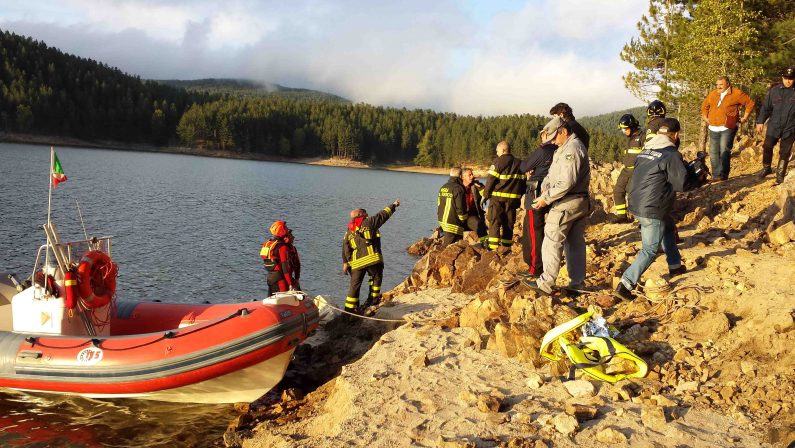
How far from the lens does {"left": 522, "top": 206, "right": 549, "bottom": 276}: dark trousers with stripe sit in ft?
21.2

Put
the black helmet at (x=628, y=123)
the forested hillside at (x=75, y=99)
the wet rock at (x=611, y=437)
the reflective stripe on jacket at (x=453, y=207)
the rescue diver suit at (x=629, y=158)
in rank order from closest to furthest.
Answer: the wet rock at (x=611, y=437), the black helmet at (x=628, y=123), the rescue diver suit at (x=629, y=158), the reflective stripe on jacket at (x=453, y=207), the forested hillside at (x=75, y=99)

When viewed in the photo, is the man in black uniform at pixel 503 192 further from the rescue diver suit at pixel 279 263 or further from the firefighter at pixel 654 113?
the rescue diver suit at pixel 279 263

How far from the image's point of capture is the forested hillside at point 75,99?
85.4m

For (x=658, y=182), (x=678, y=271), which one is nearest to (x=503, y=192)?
(x=678, y=271)

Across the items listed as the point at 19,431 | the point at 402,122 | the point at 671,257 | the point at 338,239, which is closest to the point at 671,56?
the point at 338,239

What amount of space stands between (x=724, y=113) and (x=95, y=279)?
9.97 meters

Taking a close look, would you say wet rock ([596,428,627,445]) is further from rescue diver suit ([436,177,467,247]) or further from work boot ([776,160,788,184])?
work boot ([776,160,788,184])

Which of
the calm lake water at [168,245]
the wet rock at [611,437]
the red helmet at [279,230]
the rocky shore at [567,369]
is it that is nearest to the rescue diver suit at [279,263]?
the red helmet at [279,230]

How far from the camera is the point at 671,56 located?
1909cm

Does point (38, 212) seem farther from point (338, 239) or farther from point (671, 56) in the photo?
point (671, 56)

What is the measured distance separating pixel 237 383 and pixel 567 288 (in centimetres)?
402

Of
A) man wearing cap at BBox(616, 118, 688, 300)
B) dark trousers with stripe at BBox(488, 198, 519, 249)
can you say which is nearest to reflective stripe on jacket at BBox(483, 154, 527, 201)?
dark trousers with stripe at BBox(488, 198, 519, 249)

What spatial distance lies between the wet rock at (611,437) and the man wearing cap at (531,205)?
261 centimetres

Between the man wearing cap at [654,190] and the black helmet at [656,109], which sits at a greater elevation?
the black helmet at [656,109]
